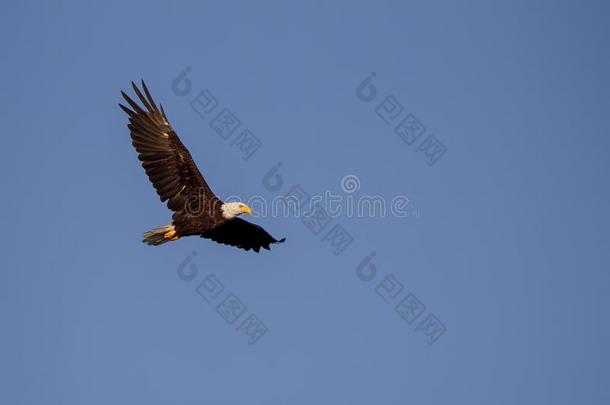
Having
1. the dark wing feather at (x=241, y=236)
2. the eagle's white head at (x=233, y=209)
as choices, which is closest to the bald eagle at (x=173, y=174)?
the eagle's white head at (x=233, y=209)

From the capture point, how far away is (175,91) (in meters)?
21.8

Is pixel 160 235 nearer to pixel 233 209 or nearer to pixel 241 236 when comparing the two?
pixel 233 209

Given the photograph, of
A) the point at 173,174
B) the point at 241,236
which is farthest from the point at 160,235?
the point at 241,236

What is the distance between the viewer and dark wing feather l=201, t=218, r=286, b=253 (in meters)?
22.2

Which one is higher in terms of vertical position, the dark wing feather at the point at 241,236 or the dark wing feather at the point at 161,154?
the dark wing feather at the point at 161,154

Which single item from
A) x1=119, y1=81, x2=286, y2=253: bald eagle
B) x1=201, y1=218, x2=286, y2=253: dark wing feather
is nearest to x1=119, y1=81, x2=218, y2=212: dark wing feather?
x1=119, y1=81, x2=286, y2=253: bald eagle

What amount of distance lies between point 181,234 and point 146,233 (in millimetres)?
664

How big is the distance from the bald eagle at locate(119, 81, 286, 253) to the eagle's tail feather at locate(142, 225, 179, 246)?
0.04 feet

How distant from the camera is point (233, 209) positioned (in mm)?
20484

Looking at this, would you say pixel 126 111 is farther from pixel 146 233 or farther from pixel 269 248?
pixel 269 248

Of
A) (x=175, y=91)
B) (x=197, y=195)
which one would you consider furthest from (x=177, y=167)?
(x=175, y=91)

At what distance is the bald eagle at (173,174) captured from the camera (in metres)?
20.4

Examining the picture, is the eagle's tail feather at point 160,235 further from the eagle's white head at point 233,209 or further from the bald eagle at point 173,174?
the eagle's white head at point 233,209

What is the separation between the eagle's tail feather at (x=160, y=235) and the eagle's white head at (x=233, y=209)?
39.9 inches
